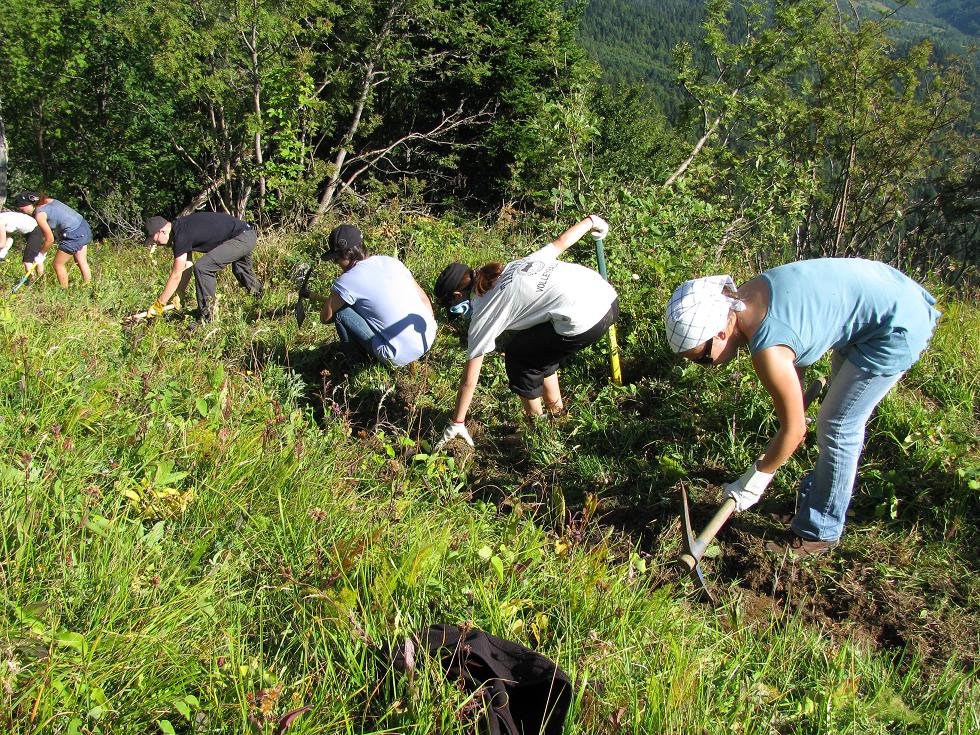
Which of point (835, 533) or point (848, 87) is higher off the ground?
point (848, 87)

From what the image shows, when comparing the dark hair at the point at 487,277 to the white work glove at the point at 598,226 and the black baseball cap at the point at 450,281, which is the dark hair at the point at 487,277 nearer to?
the black baseball cap at the point at 450,281

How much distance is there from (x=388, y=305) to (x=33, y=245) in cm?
544

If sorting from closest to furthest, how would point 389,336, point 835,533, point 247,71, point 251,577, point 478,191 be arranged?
point 251,577
point 835,533
point 389,336
point 247,71
point 478,191

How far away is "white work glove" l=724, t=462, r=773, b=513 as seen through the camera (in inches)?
108

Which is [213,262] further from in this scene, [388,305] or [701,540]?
[701,540]

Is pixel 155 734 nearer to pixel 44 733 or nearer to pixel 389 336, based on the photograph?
pixel 44 733

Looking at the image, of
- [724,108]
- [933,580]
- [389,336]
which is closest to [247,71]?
[724,108]

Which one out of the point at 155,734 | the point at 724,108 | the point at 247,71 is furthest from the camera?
the point at 247,71

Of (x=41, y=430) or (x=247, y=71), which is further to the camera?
(x=247, y=71)

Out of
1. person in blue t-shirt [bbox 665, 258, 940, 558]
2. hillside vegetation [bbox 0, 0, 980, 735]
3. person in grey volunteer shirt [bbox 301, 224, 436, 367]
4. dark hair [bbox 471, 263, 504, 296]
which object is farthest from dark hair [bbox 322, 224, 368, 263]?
person in blue t-shirt [bbox 665, 258, 940, 558]

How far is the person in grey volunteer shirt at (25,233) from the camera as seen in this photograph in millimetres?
7020

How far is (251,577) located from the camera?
2385 mm

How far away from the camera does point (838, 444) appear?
2756 mm

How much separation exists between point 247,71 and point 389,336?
7.55 metres
